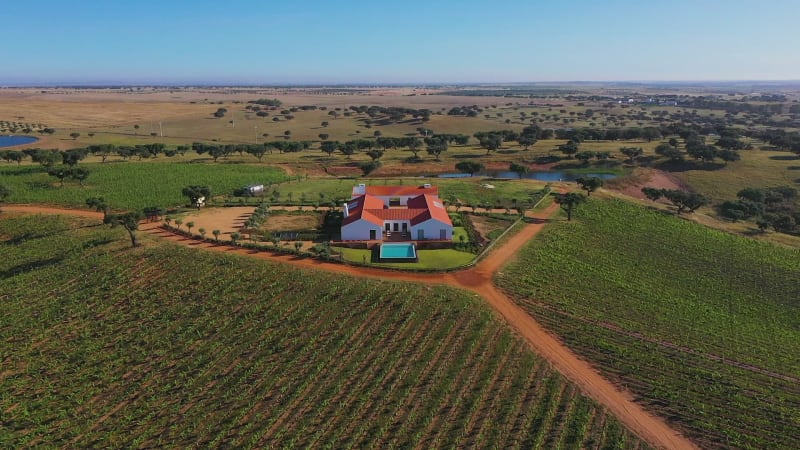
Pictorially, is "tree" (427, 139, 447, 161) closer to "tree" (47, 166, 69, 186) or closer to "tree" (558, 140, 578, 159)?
"tree" (558, 140, 578, 159)

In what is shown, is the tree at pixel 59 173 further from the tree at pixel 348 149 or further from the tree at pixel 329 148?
the tree at pixel 348 149

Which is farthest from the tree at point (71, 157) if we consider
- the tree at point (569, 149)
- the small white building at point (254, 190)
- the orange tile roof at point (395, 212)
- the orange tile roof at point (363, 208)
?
the tree at point (569, 149)

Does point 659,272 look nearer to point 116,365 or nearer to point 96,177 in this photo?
point 116,365

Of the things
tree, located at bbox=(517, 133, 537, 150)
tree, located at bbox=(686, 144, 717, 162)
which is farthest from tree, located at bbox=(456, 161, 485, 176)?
tree, located at bbox=(686, 144, 717, 162)

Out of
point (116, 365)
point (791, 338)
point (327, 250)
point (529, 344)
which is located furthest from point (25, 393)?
point (791, 338)

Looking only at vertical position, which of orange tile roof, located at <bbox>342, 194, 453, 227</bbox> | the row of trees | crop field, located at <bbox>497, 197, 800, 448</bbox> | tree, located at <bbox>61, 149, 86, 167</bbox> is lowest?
crop field, located at <bbox>497, 197, 800, 448</bbox>

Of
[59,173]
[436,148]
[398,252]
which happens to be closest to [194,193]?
[59,173]

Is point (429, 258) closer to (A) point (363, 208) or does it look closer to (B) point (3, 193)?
(A) point (363, 208)
